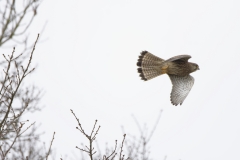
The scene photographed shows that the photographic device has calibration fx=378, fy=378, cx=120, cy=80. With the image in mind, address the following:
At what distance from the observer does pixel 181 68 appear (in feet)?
23.0

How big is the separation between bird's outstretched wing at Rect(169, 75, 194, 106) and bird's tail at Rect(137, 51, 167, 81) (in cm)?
32

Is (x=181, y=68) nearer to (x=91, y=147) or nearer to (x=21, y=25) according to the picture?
(x=21, y=25)

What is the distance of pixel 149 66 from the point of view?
6977 mm

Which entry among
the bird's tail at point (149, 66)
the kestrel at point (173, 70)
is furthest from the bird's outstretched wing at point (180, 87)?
the bird's tail at point (149, 66)

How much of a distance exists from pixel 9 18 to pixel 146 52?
10.5 feet

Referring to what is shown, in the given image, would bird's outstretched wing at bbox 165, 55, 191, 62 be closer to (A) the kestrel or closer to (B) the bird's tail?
(A) the kestrel

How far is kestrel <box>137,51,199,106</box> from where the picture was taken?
22.7ft

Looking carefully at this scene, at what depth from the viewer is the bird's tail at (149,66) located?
694cm

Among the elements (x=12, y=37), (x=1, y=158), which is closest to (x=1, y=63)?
(x=12, y=37)

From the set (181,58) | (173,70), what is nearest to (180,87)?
(173,70)

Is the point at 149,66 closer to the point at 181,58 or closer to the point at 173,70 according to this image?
the point at 173,70

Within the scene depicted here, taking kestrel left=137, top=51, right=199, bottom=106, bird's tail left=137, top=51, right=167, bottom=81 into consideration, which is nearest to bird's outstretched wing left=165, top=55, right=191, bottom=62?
kestrel left=137, top=51, right=199, bottom=106

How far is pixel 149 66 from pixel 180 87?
0.69 meters

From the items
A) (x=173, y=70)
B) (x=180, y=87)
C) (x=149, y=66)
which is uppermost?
(x=149, y=66)
